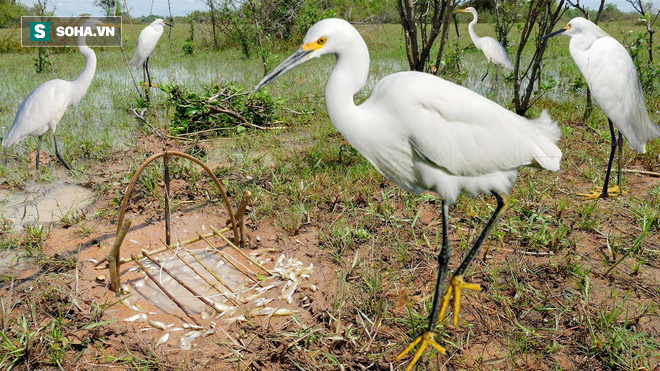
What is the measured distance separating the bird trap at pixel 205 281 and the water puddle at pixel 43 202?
1.16m

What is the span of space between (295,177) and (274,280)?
51.0 inches

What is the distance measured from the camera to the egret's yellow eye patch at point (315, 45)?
1.50 meters

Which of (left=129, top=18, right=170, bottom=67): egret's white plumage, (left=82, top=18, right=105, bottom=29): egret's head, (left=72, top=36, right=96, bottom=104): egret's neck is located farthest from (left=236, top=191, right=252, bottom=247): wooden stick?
(left=129, top=18, right=170, bottom=67): egret's white plumage

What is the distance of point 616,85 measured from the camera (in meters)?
3.46

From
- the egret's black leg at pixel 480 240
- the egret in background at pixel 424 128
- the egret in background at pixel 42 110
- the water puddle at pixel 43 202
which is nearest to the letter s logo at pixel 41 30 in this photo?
the egret in background at pixel 42 110

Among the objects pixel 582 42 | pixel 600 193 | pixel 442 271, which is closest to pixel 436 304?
pixel 442 271

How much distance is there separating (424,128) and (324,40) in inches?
19.8

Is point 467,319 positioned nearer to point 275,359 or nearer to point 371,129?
point 275,359

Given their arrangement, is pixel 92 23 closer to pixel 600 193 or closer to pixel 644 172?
pixel 600 193

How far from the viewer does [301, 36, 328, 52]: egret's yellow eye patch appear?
4.94ft

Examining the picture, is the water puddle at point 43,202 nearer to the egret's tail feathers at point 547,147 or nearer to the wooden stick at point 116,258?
the wooden stick at point 116,258

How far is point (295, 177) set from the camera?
383 cm

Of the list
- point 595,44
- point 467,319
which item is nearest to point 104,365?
point 467,319

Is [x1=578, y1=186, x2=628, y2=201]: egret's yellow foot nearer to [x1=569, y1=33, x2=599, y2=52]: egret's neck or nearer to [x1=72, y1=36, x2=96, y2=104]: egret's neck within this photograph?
[x1=569, y1=33, x2=599, y2=52]: egret's neck
